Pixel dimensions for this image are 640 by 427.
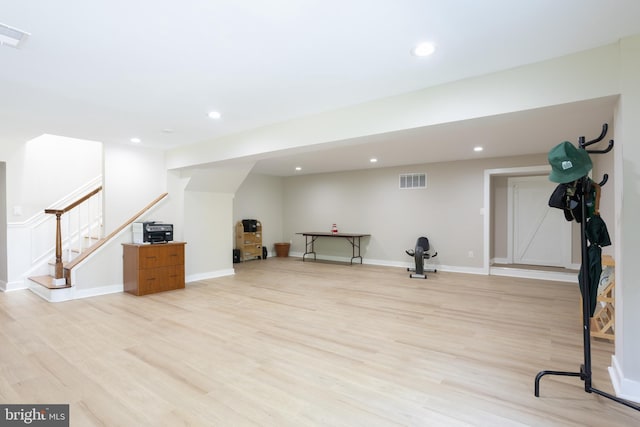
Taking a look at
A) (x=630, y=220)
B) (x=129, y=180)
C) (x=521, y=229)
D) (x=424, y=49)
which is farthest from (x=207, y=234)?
(x=521, y=229)

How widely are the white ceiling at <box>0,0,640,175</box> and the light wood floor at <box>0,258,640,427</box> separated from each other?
2.07 metres

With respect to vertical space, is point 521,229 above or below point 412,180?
below

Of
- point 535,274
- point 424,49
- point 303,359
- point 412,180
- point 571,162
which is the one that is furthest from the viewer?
point 412,180

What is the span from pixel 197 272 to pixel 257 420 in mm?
4493

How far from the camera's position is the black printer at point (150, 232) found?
503 centimetres

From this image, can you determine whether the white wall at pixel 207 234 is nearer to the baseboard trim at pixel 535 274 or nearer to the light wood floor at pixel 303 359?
the light wood floor at pixel 303 359

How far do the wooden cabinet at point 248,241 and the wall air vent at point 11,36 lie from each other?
6.28 meters

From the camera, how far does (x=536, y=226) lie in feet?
23.2

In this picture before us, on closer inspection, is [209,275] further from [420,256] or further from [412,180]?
[412,180]

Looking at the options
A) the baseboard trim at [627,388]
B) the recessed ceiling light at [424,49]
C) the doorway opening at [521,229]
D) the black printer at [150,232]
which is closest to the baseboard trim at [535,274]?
the doorway opening at [521,229]

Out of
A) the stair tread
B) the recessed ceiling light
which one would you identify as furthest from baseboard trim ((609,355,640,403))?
the stair tread

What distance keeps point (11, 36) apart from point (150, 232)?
11.0 ft

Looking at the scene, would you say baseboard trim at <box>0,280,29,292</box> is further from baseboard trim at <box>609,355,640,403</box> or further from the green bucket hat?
baseboard trim at <box>609,355,640,403</box>

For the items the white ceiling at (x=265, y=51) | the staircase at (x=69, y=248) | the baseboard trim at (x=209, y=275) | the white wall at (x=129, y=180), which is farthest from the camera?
the baseboard trim at (x=209, y=275)
